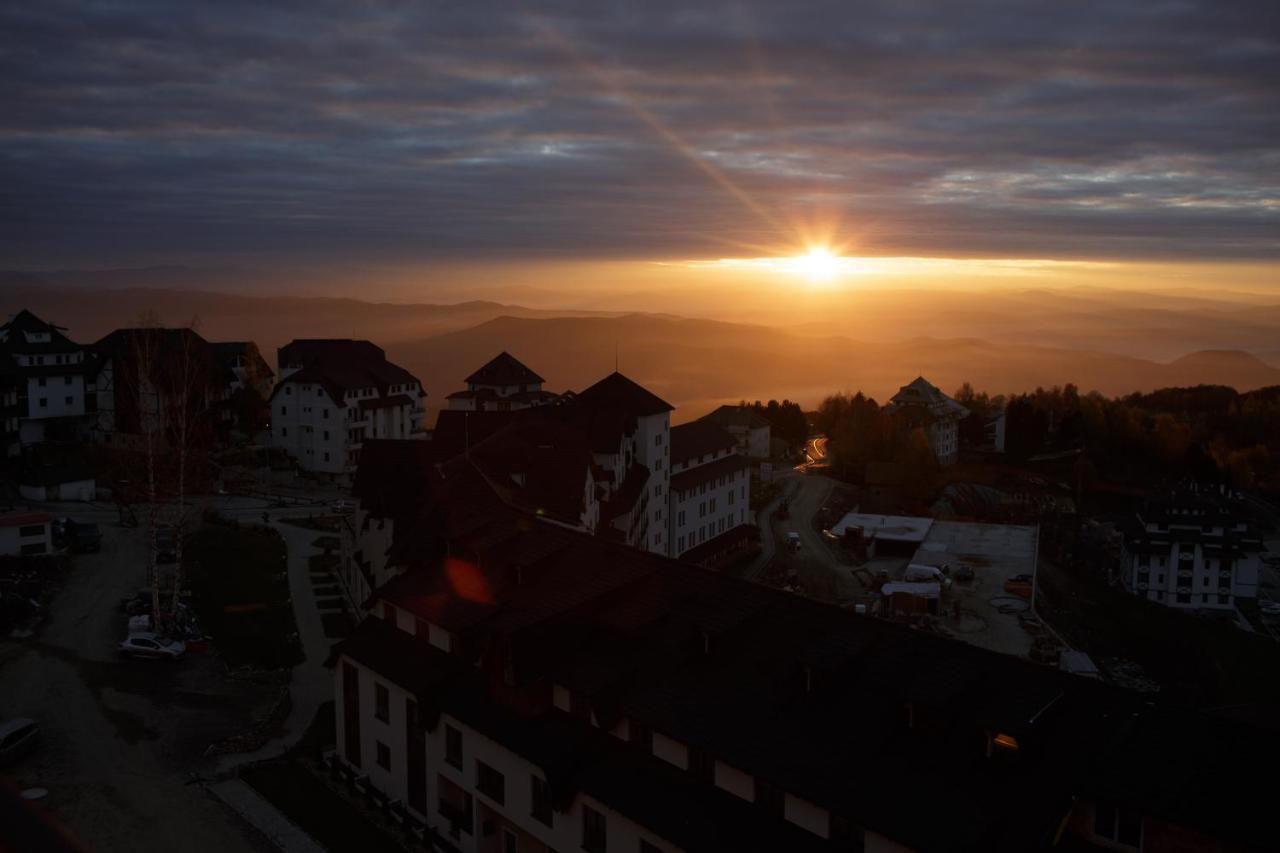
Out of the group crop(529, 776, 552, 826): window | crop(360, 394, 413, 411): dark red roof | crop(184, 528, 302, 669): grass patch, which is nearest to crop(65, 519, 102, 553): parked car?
crop(184, 528, 302, 669): grass patch

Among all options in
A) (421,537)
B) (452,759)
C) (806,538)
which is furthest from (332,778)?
(806,538)

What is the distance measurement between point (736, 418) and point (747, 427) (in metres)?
1.83

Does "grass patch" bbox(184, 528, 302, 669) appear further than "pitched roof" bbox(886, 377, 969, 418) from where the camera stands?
No

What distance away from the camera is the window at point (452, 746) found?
2553 cm

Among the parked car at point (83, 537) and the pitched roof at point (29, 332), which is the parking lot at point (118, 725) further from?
the pitched roof at point (29, 332)

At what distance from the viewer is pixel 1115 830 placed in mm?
17641

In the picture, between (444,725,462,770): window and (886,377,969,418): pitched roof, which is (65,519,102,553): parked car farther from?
(886,377,969,418): pitched roof

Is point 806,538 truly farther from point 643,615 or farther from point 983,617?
point 643,615

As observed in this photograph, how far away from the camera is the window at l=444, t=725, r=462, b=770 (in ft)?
83.8

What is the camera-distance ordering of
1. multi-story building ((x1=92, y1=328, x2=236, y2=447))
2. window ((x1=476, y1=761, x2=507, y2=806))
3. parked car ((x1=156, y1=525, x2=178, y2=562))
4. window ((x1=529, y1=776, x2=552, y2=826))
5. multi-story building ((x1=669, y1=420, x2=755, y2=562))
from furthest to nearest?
multi-story building ((x1=669, y1=420, x2=755, y2=562)) → multi-story building ((x1=92, y1=328, x2=236, y2=447)) → parked car ((x1=156, y1=525, x2=178, y2=562)) → window ((x1=476, y1=761, x2=507, y2=806)) → window ((x1=529, y1=776, x2=552, y2=826))

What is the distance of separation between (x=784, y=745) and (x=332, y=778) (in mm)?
15904

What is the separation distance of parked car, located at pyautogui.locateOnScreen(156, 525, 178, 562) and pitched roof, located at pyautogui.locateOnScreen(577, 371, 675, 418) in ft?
82.3

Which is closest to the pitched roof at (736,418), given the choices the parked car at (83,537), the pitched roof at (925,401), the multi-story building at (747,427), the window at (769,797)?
the multi-story building at (747,427)

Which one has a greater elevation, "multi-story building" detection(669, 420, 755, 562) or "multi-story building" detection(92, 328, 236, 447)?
"multi-story building" detection(92, 328, 236, 447)
